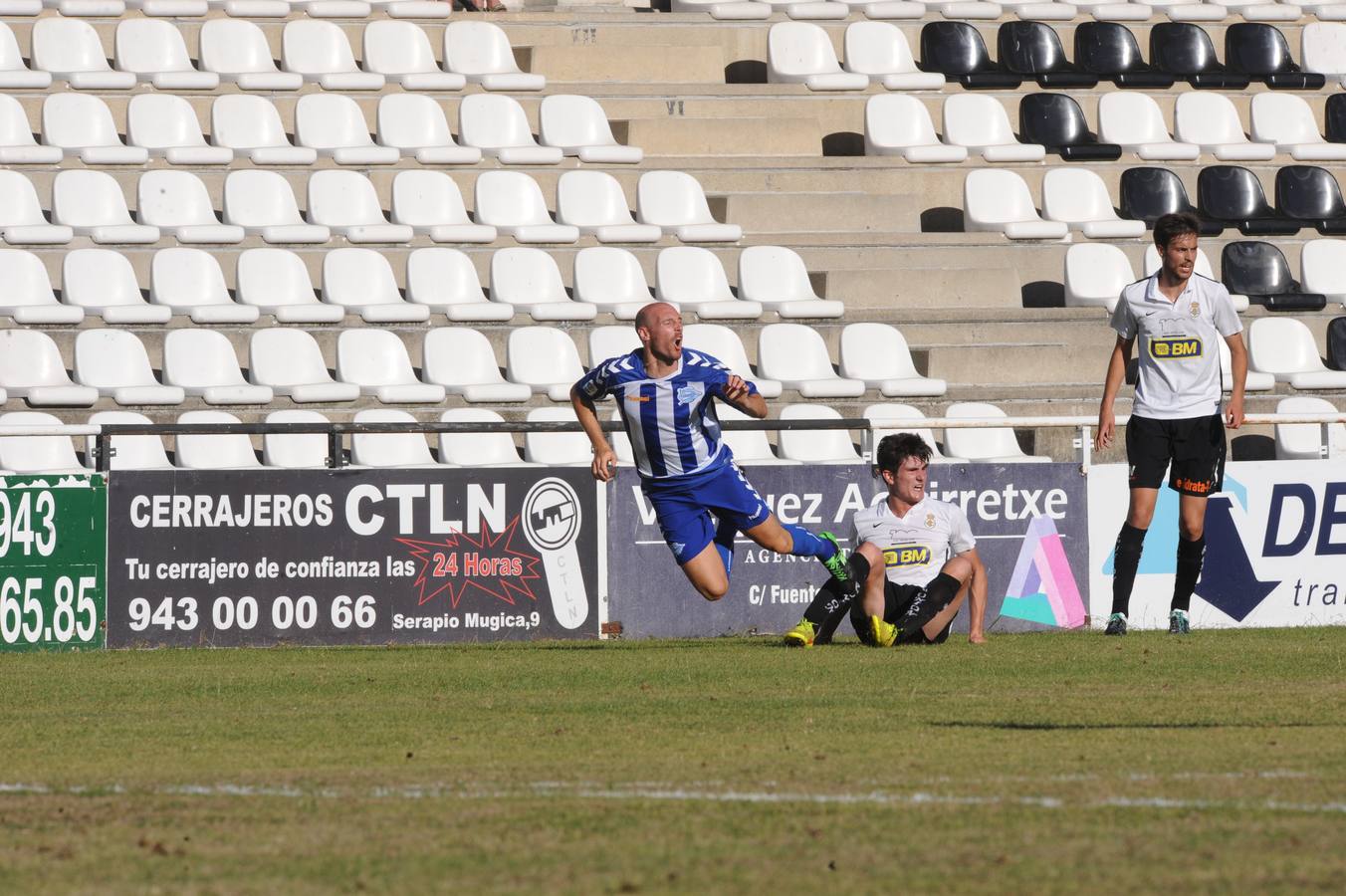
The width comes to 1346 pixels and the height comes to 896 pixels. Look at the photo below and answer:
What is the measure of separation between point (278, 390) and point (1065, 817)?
11525 mm

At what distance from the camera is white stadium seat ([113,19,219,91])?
1872 centimetres

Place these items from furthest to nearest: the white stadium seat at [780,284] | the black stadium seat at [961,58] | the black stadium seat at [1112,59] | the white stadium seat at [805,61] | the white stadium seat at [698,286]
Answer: the black stadium seat at [1112,59]
the black stadium seat at [961,58]
the white stadium seat at [805,61]
the white stadium seat at [780,284]
the white stadium seat at [698,286]

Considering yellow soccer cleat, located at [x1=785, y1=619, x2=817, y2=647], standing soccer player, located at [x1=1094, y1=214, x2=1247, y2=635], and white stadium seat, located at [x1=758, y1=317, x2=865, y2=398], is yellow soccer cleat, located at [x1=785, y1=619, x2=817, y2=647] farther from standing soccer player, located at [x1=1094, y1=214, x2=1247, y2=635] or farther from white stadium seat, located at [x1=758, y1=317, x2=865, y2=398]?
white stadium seat, located at [x1=758, y1=317, x2=865, y2=398]

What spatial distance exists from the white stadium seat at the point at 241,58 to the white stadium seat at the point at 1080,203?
7484 millimetres

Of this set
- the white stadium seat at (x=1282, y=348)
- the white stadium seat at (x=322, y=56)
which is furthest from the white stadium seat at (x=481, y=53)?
the white stadium seat at (x=1282, y=348)

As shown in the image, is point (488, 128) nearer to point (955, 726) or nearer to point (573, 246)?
point (573, 246)

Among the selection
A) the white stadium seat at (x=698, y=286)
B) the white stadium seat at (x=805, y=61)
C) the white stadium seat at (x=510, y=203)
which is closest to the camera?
the white stadium seat at (x=698, y=286)

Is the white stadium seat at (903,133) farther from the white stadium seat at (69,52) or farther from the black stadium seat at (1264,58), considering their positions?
the white stadium seat at (69,52)

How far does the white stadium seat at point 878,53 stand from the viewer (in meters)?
20.5

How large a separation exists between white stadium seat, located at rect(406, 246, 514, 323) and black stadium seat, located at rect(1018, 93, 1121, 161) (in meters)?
6.56

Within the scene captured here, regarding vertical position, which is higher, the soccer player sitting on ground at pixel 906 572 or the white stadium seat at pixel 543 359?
the white stadium seat at pixel 543 359

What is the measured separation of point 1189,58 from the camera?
Answer: 20.8 m

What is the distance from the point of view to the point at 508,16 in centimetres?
2072

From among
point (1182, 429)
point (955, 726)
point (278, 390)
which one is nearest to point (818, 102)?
point (278, 390)
